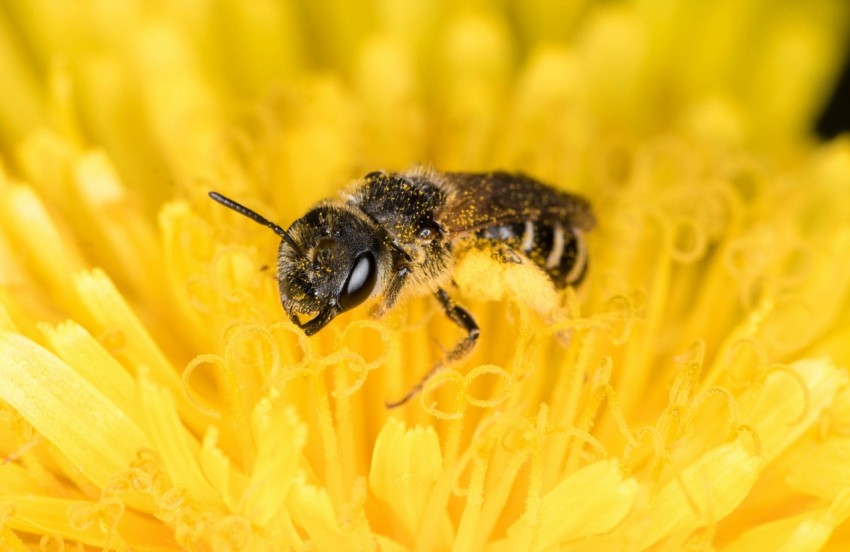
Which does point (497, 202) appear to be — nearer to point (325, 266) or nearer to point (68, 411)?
point (325, 266)

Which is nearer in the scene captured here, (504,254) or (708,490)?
(708,490)

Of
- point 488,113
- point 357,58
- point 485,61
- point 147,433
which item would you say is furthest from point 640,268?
point 147,433

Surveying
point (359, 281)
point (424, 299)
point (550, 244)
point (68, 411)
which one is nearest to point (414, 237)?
point (359, 281)

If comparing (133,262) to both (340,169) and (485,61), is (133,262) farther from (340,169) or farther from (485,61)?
(485,61)

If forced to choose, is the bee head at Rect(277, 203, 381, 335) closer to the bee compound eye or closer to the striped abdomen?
the bee compound eye

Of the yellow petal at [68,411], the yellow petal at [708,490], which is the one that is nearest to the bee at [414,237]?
the yellow petal at [68,411]

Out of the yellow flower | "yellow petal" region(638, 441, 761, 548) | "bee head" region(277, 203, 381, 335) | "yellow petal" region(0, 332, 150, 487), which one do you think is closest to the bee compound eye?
"bee head" region(277, 203, 381, 335)

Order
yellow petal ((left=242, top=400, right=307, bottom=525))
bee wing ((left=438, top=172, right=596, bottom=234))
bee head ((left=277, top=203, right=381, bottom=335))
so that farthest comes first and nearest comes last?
1. bee wing ((left=438, top=172, right=596, bottom=234))
2. bee head ((left=277, top=203, right=381, bottom=335))
3. yellow petal ((left=242, top=400, right=307, bottom=525))
